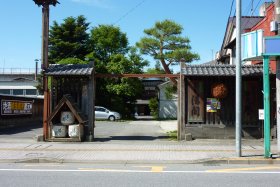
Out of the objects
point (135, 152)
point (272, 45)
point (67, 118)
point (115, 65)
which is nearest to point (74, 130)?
point (67, 118)

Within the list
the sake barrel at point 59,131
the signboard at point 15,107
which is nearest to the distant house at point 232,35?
the signboard at point 15,107

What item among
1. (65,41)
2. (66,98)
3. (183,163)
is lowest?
(183,163)

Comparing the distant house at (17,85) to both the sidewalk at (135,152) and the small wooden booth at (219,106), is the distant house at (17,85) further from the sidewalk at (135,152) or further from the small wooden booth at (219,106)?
the small wooden booth at (219,106)

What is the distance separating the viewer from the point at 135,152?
13656 mm

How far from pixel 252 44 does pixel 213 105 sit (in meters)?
4.83

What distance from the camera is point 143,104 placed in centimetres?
7919

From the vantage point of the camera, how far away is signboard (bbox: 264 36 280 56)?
41.0 ft

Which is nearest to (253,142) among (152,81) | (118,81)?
(118,81)

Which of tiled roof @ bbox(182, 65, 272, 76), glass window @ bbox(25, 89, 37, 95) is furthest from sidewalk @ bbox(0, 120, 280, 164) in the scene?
glass window @ bbox(25, 89, 37, 95)

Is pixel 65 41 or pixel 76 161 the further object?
pixel 65 41

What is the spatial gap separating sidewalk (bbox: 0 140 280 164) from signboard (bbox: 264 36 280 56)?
3.33m

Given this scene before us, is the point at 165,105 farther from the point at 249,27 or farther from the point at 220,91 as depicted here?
the point at 220,91

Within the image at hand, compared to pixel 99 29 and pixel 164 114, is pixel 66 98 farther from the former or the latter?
pixel 164 114

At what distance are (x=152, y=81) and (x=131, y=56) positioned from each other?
19179 mm
